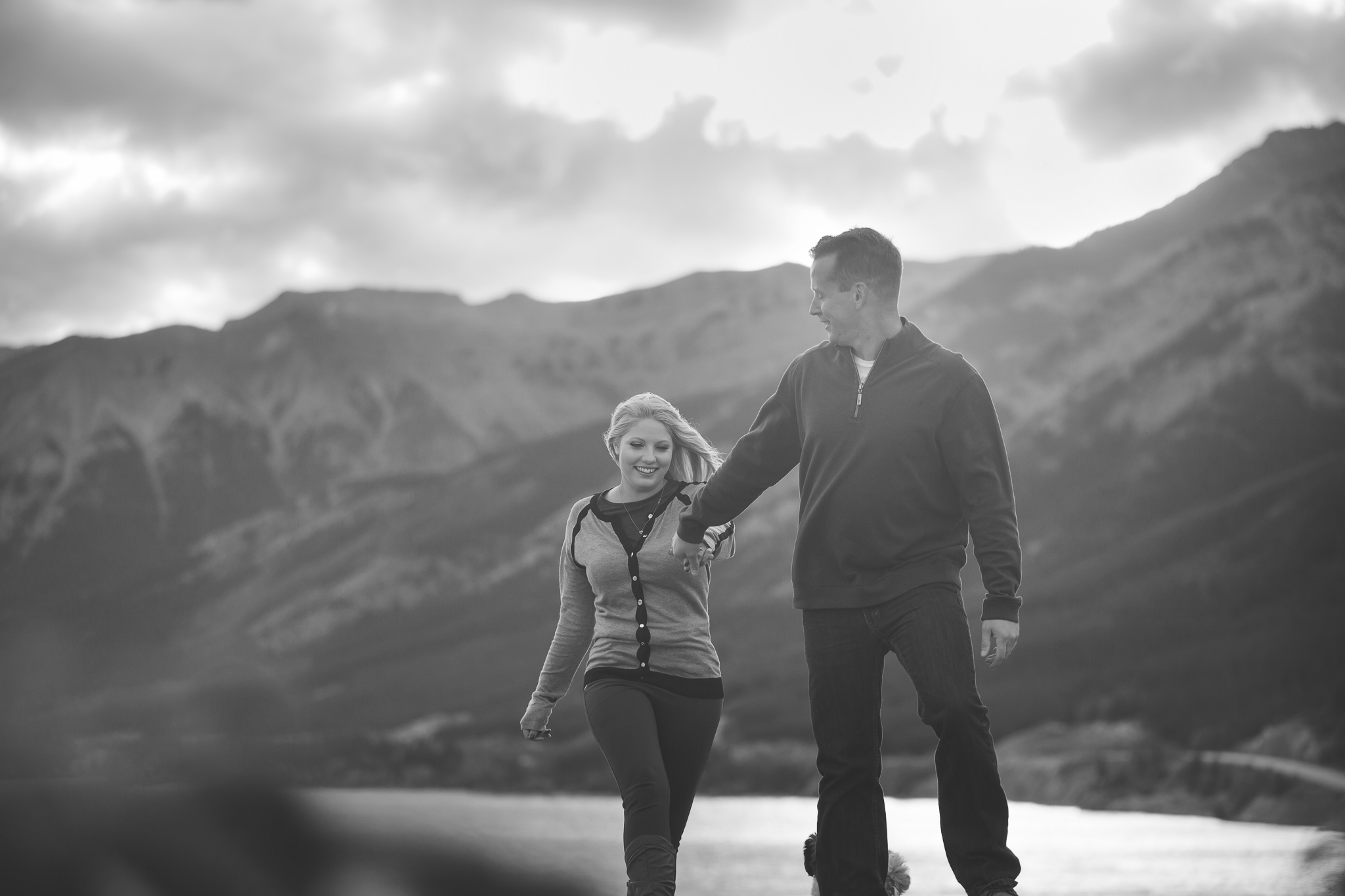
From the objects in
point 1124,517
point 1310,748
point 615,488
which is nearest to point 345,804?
point 1310,748

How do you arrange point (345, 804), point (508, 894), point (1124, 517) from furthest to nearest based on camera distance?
point (1124, 517) < point (345, 804) < point (508, 894)

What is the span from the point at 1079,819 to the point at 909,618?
143 feet

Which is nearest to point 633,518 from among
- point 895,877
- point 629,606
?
point 629,606

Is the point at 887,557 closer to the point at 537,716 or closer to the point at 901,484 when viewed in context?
the point at 901,484

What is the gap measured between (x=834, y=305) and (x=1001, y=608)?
1651 mm

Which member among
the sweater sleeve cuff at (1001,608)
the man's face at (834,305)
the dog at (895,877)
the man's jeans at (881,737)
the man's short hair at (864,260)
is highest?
the man's short hair at (864,260)

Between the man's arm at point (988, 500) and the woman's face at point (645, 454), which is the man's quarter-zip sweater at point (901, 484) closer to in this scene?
the man's arm at point (988, 500)

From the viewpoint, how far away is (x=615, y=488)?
313 inches

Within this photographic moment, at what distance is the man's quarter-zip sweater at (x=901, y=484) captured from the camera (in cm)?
660

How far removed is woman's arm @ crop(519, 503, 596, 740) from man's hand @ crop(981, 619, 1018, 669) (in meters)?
2.20

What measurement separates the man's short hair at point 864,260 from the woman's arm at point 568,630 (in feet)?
5.97

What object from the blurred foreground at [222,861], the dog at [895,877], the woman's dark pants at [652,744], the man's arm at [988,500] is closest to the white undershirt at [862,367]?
the man's arm at [988,500]

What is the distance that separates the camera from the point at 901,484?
6707 mm

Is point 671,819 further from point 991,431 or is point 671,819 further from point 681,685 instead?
point 991,431
